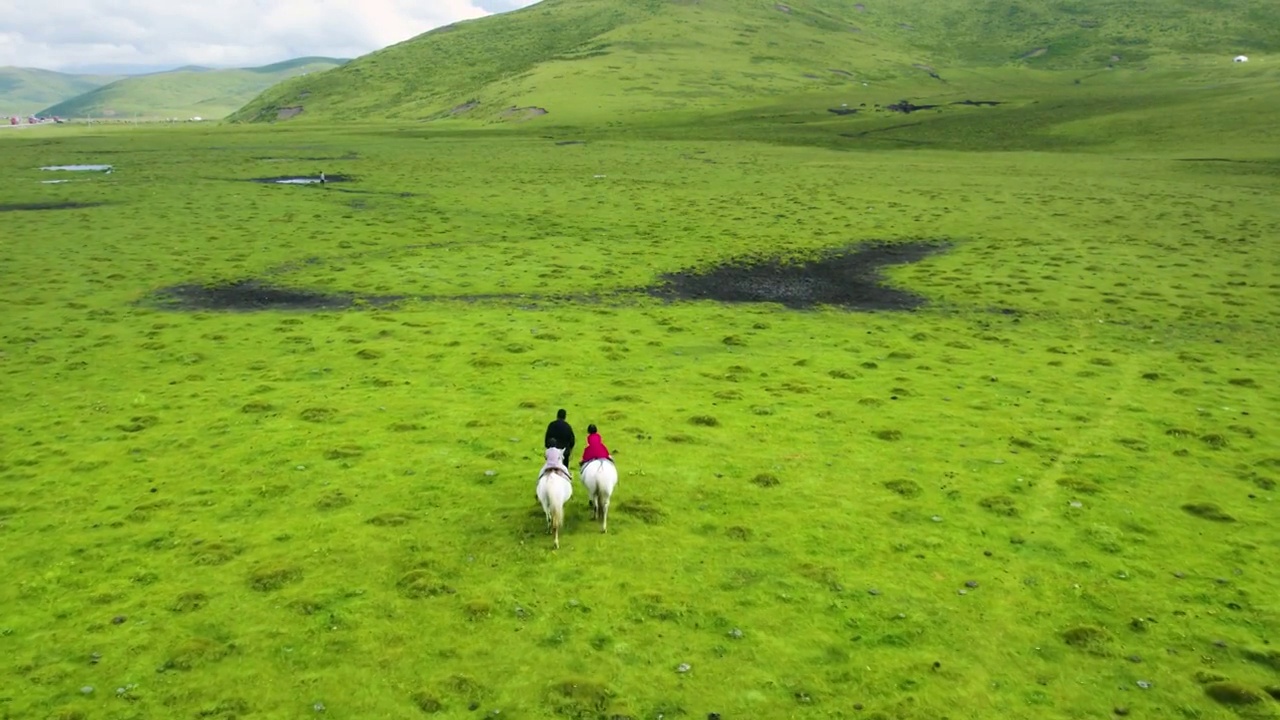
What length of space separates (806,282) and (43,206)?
73264 millimetres

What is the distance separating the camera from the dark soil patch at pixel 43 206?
74.1 meters

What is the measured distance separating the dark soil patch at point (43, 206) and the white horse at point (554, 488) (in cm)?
7827

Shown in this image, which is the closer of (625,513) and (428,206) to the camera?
(625,513)

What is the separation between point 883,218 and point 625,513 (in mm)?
56519

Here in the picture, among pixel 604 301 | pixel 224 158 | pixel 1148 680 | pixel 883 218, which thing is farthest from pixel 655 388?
pixel 224 158

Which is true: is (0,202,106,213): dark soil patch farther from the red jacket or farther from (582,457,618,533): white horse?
(582,457,618,533): white horse

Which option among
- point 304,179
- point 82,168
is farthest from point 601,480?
point 82,168

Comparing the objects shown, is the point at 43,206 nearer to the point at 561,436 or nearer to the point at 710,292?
the point at 710,292

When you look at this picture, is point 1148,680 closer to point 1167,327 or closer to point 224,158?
point 1167,327

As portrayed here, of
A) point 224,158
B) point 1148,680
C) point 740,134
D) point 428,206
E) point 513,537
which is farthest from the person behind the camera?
point 740,134

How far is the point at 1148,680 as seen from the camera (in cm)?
1377

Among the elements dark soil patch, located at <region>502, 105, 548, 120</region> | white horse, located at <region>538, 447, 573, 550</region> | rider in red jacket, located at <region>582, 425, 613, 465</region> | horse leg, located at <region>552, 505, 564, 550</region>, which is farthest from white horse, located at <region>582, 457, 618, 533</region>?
dark soil patch, located at <region>502, 105, 548, 120</region>

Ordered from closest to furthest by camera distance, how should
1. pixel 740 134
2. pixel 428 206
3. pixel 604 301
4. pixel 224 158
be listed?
pixel 604 301
pixel 428 206
pixel 224 158
pixel 740 134

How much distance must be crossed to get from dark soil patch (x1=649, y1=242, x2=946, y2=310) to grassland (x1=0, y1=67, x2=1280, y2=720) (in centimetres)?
192
